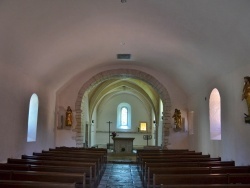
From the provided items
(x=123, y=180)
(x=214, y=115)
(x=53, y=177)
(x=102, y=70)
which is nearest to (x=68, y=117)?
(x=102, y=70)

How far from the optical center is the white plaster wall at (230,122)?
696 cm

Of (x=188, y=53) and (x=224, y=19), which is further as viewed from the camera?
(x=188, y=53)

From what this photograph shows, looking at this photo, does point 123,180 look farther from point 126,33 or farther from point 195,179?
point 126,33

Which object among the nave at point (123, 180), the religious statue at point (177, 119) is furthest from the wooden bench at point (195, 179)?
the religious statue at point (177, 119)

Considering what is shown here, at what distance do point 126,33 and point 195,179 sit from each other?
5.34m

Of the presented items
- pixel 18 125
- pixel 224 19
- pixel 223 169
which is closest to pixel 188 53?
pixel 224 19

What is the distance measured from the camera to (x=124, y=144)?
1672 cm

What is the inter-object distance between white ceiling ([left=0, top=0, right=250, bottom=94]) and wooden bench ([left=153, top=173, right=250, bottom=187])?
271 centimetres

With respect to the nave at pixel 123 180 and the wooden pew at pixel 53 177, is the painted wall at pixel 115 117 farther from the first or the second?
the wooden pew at pixel 53 177

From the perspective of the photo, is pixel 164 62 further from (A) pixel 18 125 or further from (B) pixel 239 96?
(A) pixel 18 125

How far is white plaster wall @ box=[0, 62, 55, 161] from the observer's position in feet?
24.3

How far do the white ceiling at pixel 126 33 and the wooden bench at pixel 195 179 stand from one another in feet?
8.89

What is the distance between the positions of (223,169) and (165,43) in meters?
4.59

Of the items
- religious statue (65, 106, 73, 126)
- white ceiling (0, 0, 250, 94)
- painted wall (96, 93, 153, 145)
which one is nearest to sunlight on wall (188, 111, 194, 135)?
white ceiling (0, 0, 250, 94)
